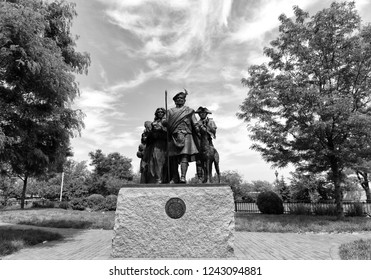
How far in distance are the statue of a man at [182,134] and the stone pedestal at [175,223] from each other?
801mm

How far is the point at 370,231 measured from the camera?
10.6 meters

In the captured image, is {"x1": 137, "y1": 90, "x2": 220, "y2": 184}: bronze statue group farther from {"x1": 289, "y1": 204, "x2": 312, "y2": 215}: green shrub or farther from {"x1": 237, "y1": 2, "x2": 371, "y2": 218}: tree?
{"x1": 289, "y1": 204, "x2": 312, "y2": 215}: green shrub

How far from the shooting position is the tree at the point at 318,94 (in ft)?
41.1

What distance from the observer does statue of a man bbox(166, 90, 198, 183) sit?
6727mm

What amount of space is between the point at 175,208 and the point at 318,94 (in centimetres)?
967

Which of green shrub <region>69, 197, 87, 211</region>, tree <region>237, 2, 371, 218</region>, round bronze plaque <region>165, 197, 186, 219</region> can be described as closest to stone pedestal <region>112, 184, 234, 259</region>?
round bronze plaque <region>165, 197, 186, 219</region>

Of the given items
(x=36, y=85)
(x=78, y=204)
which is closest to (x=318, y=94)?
(x=36, y=85)

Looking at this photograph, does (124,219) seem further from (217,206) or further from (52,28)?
(52,28)

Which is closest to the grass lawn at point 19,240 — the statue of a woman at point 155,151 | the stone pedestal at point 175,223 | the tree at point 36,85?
the tree at point 36,85

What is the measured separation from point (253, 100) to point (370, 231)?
7.84 m

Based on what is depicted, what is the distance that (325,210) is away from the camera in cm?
1662

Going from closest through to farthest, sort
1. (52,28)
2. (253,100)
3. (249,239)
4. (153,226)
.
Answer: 1. (153,226)
2. (249,239)
3. (52,28)
4. (253,100)

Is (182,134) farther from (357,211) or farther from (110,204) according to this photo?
(110,204)
